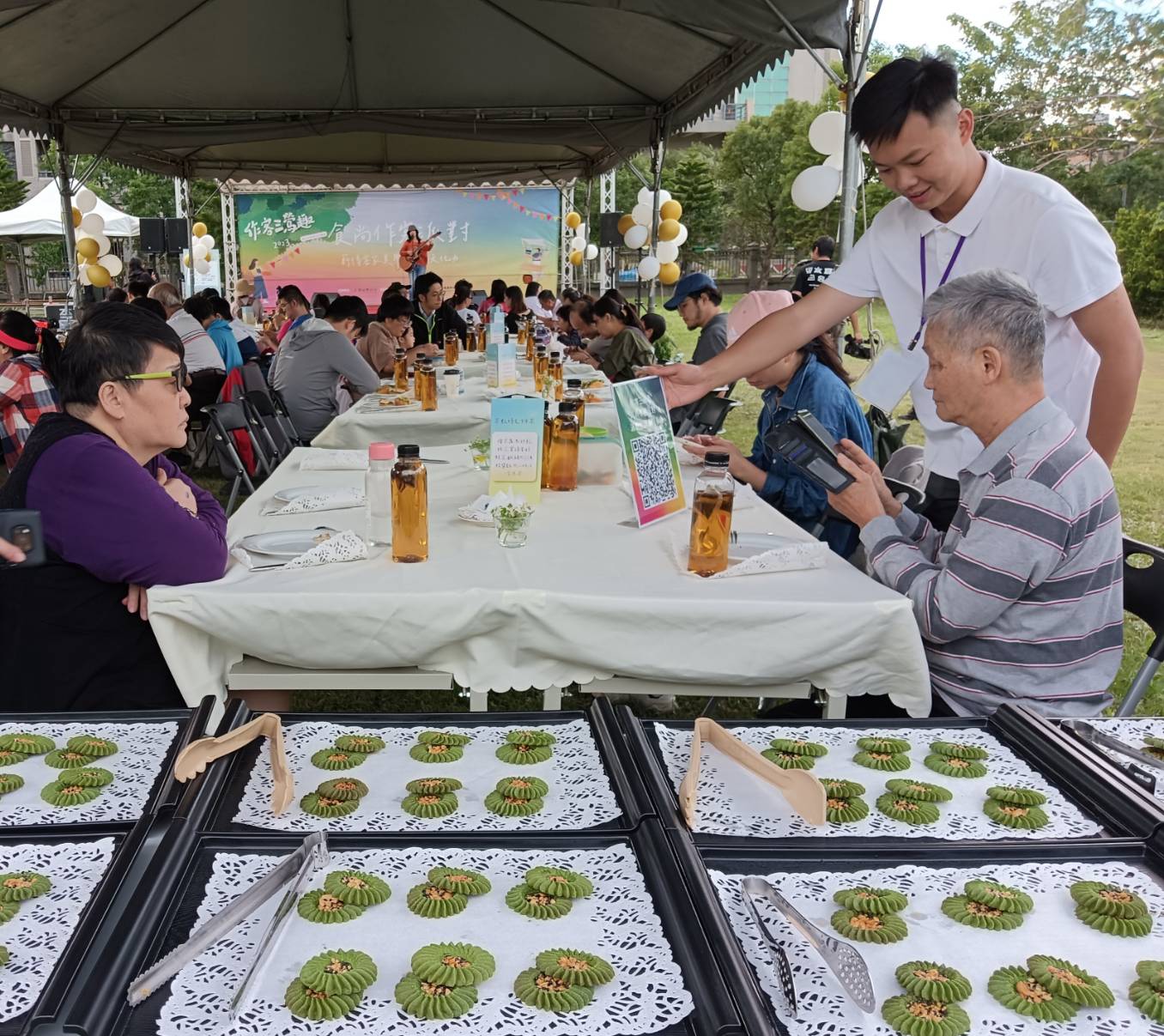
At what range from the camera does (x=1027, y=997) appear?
0.78 metres

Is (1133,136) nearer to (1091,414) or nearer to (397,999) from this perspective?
(1091,414)

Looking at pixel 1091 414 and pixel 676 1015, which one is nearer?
pixel 676 1015

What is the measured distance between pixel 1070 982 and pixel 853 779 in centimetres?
35

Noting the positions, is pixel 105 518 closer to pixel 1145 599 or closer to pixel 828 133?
pixel 1145 599

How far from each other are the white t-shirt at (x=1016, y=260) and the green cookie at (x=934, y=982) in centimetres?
153

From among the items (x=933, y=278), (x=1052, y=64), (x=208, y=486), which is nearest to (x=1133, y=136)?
(x=1052, y=64)

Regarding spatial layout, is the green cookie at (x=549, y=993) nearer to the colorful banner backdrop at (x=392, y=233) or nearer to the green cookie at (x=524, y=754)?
the green cookie at (x=524, y=754)

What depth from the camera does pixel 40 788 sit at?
106 cm

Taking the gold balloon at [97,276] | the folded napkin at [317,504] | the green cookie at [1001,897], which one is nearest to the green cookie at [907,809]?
the green cookie at [1001,897]

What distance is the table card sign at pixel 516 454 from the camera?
2.31m

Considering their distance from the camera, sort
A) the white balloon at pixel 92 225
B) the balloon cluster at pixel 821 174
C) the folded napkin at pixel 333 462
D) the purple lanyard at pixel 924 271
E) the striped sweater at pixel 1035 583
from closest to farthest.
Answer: the striped sweater at pixel 1035 583, the purple lanyard at pixel 924 271, the folded napkin at pixel 333 462, the balloon cluster at pixel 821 174, the white balloon at pixel 92 225

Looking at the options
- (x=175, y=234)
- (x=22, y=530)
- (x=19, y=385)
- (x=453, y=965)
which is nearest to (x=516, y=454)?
(x=22, y=530)

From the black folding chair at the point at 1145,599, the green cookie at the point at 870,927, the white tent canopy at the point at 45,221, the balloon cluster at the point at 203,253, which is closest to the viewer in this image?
the green cookie at the point at 870,927

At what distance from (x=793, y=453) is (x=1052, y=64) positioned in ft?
77.1
